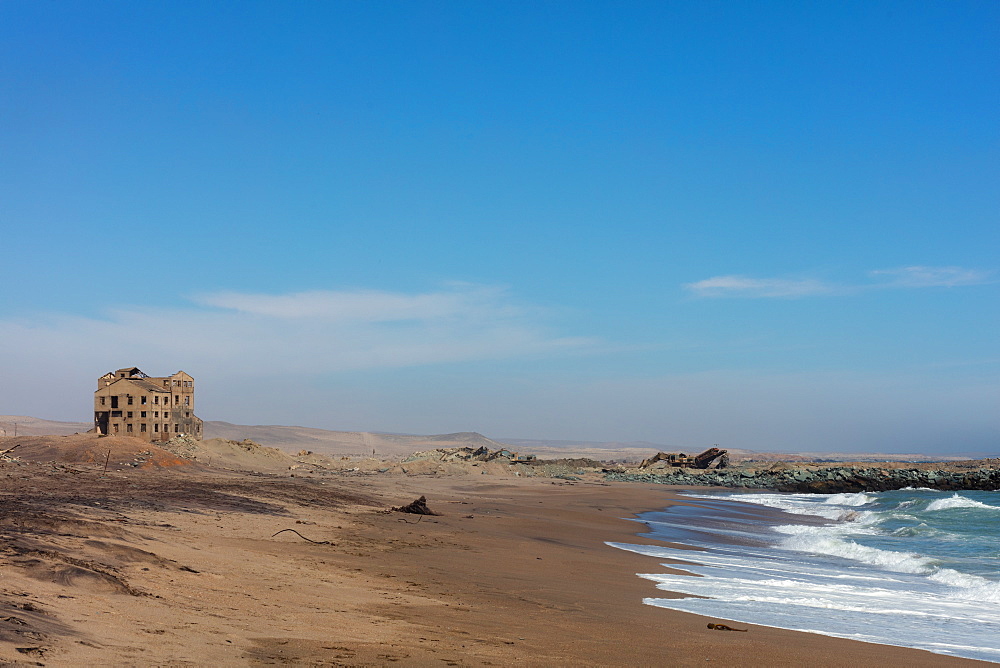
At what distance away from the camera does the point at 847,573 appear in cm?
1517

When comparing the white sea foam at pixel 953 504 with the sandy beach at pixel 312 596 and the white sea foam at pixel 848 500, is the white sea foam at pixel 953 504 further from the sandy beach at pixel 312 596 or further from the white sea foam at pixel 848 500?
the sandy beach at pixel 312 596

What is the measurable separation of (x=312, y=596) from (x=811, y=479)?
56.0m

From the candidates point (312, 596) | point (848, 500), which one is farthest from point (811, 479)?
point (312, 596)

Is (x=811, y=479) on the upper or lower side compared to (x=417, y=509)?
lower

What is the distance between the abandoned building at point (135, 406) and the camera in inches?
1518

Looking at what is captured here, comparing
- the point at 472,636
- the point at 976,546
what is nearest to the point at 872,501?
the point at 976,546

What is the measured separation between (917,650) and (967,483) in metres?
59.1

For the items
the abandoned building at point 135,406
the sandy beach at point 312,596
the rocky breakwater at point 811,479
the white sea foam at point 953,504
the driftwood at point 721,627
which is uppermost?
the abandoned building at point 135,406

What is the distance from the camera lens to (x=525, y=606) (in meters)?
8.88

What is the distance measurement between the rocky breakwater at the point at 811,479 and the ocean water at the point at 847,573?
21.2 m

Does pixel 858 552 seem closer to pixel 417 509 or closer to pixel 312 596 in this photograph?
pixel 417 509

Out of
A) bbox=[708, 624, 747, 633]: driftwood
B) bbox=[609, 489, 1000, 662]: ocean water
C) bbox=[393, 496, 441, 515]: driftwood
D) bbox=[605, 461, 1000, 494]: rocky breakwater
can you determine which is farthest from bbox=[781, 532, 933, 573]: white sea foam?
bbox=[605, 461, 1000, 494]: rocky breakwater

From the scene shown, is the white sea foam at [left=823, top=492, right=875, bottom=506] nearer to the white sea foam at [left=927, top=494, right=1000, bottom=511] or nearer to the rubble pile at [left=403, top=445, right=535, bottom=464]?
the white sea foam at [left=927, top=494, right=1000, bottom=511]

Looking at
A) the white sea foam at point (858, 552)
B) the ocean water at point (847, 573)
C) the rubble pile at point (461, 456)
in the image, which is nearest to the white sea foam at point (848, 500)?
the ocean water at point (847, 573)
